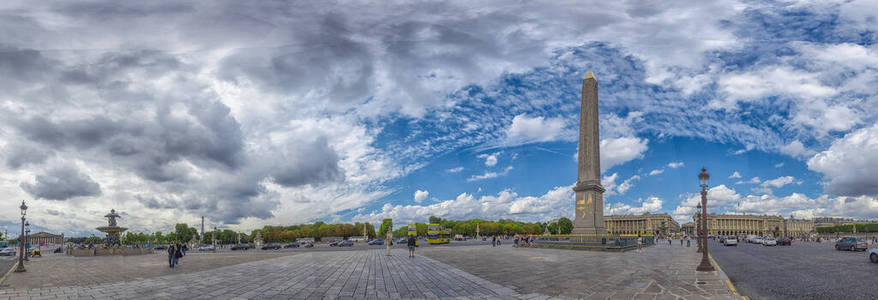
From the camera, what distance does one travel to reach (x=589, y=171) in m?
41.3

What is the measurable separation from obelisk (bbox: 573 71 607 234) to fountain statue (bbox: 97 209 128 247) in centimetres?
5526

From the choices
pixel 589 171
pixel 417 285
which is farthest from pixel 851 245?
pixel 417 285

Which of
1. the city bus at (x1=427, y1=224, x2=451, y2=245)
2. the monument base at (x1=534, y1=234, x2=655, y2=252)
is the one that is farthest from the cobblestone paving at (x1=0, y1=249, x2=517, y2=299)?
the city bus at (x1=427, y1=224, x2=451, y2=245)

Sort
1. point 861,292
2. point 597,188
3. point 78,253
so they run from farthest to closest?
point 78,253
point 597,188
point 861,292

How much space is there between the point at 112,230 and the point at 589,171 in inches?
2274

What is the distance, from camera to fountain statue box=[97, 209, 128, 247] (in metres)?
54.7

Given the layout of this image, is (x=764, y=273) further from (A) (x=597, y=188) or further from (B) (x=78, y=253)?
(B) (x=78, y=253)

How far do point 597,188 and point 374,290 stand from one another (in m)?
31.2

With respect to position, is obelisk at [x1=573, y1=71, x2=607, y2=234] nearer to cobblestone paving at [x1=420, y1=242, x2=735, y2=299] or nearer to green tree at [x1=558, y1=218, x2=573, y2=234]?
cobblestone paving at [x1=420, y1=242, x2=735, y2=299]

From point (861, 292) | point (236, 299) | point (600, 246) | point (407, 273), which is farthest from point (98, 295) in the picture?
point (600, 246)

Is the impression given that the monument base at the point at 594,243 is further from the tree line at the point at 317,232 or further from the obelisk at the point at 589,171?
the tree line at the point at 317,232

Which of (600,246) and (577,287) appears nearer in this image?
(577,287)

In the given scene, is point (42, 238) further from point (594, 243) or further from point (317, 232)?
point (594, 243)

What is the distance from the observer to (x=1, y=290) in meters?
16.5
